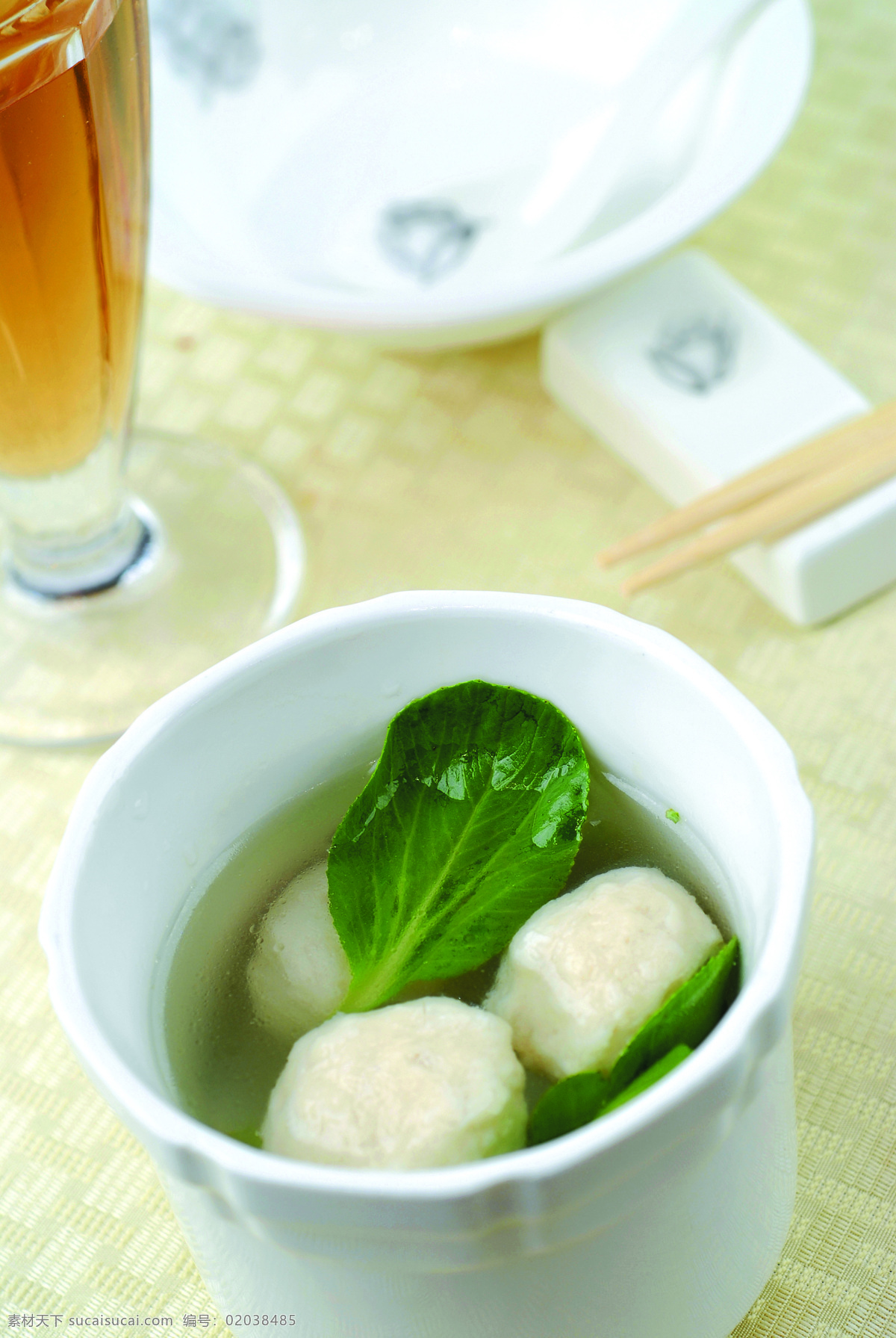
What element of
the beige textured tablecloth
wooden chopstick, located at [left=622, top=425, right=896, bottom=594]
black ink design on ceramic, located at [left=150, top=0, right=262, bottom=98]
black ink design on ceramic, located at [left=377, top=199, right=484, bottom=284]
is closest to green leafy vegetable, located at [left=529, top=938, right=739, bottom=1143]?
the beige textured tablecloth

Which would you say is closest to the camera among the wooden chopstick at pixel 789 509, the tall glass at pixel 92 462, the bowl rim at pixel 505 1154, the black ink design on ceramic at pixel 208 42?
the bowl rim at pixel 505 1154

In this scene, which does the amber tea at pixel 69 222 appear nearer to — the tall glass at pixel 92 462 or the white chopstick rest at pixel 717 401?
the tall glass at pixel 92 462

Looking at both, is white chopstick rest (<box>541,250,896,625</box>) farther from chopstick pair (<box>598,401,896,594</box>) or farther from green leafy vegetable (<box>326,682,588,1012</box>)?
Result: green leafy vegetable (<box>326,682,588,1012</box>)

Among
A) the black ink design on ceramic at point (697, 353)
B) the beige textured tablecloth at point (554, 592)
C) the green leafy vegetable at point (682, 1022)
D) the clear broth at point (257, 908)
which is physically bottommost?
the beige textured tablecloth at point (554, 592)

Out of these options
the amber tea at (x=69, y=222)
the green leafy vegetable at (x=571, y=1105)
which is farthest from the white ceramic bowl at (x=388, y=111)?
the green leafy vegetable at (x=571, y=1105)

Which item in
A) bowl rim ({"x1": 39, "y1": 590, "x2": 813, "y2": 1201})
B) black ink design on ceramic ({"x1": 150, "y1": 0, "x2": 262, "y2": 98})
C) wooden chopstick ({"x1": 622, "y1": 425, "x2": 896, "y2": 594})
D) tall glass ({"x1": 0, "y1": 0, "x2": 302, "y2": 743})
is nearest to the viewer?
bowl rim ({"x1": 39, "y1": 590, "x2": 813, "y2": 1201})

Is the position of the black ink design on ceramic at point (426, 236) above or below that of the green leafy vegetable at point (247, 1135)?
below

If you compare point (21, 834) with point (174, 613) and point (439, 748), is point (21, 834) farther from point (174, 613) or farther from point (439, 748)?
point (439, 748)
